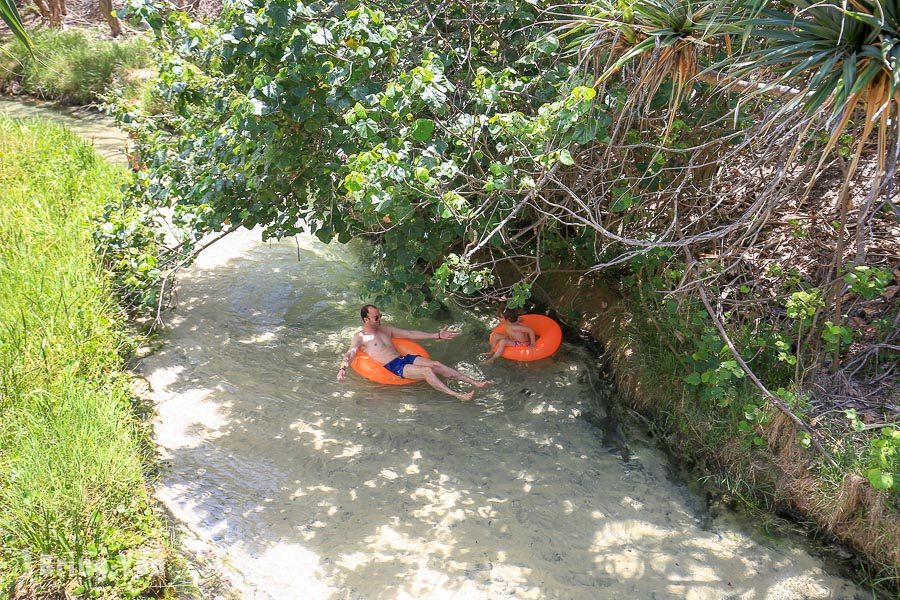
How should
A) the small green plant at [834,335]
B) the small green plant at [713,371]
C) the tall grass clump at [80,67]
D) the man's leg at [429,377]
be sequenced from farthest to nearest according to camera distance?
the tall grass clump at [80,67], the man's leg at [429,377], the small green plant at [713,371], the small green plant at [834,335]

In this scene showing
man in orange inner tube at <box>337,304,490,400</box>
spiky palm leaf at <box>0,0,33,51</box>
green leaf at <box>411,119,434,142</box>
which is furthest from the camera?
man in orange inner tube at <box>337,304,490,400</box>

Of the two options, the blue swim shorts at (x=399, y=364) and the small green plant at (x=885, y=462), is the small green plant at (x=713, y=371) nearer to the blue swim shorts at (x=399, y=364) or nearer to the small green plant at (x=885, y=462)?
the small green plant at (x=885, y=462)

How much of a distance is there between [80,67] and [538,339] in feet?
34.6

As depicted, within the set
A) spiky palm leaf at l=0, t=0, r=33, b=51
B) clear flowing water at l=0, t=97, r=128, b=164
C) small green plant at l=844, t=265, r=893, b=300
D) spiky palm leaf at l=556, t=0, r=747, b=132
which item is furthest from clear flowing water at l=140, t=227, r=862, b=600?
clear flowing water at l=0, t=97, r=128, b=164

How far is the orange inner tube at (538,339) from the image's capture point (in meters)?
5.76

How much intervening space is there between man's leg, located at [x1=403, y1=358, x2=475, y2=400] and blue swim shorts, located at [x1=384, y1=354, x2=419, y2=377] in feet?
0.10

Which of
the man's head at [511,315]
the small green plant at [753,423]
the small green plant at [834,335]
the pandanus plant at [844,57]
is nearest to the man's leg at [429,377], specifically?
the man's head at [511,315]

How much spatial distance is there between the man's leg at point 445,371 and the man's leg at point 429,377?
3 cm

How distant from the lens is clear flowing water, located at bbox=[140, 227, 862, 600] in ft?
13.0

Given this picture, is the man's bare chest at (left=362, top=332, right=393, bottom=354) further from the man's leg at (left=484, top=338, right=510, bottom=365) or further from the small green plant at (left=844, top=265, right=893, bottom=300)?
the small green plant at (left=844, top=265, right=893, bottom=300)

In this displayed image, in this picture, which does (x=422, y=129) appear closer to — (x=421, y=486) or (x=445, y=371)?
(x=421, y=486)

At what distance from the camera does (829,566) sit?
4.04 metres

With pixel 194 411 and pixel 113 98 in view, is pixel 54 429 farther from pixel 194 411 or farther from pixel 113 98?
pixel 113 98

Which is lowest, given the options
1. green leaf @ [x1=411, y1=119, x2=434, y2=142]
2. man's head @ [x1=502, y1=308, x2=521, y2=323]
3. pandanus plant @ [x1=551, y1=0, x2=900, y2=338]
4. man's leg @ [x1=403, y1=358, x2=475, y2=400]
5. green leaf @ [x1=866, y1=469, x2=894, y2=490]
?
man's leg @ [x1=403, y1=358, x2=475, y2=400]
